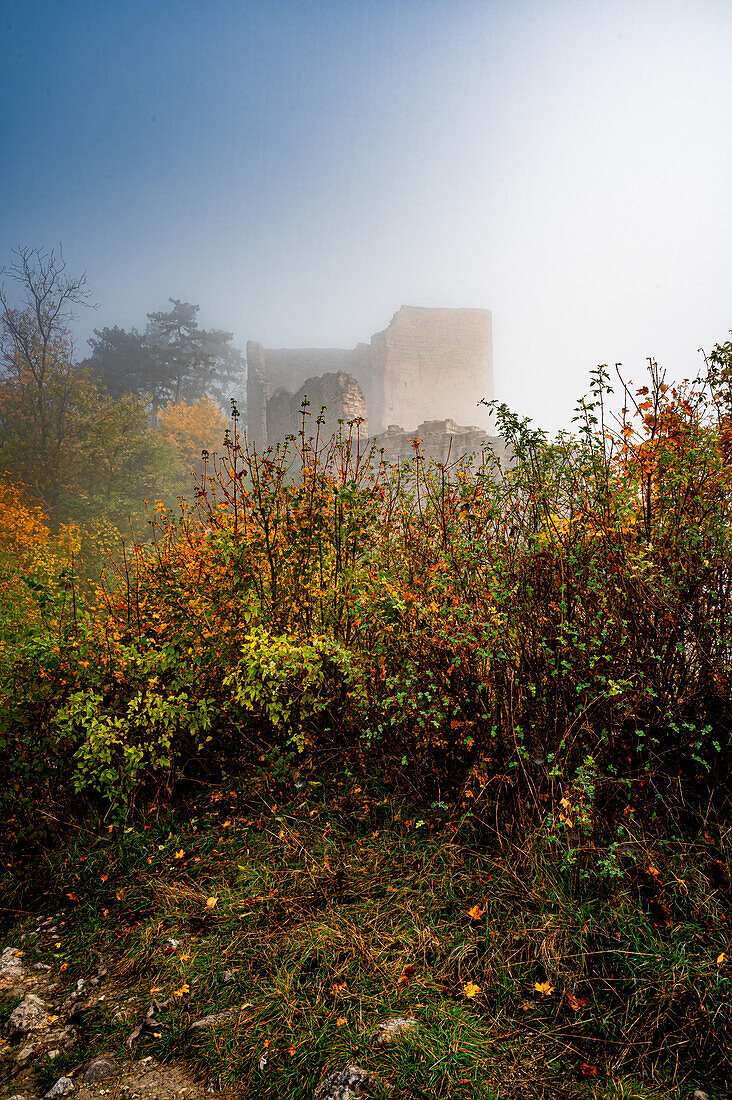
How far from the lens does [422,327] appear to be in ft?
129

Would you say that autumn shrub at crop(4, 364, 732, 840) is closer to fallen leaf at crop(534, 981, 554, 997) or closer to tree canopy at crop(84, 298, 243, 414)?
fallen leaf at crop(534, 981, 554, 997)

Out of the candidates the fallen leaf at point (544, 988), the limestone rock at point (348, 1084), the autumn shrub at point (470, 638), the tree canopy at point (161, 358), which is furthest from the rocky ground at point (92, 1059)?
the tree canopy at point (161, 358)

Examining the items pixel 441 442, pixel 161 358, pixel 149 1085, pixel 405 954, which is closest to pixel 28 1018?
pixel 149 1085

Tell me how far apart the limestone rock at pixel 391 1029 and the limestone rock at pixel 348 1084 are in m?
0.10

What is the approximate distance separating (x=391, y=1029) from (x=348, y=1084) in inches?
8.5

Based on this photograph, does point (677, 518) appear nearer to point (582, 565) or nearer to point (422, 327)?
point (582, 565)

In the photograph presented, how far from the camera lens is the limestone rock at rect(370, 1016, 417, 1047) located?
1851mm

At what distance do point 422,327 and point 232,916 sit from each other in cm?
4113

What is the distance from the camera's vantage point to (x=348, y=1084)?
1732 mm

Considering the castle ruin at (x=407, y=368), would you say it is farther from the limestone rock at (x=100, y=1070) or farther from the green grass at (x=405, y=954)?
the limestone rock at (x=100, y=1070)

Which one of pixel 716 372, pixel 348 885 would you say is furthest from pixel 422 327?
pixel 348 885

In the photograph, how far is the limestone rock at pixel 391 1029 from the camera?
185cm

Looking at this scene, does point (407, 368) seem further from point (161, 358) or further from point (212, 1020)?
point (212, 1020)

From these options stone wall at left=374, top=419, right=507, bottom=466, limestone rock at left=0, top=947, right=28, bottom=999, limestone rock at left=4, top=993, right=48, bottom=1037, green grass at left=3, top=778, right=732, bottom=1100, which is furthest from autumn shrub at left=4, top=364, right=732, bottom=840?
stone wall at left=374, top=419, right=507, bottom=466
